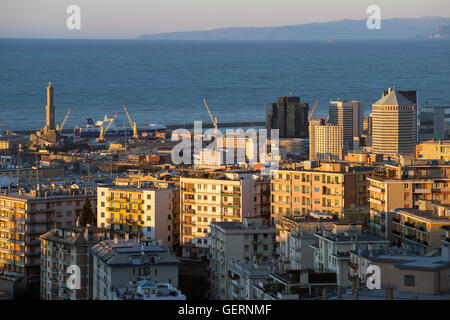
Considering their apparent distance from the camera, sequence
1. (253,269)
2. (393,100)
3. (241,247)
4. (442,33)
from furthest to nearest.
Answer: (442,33) < (393,100) < (241,247) < (253,269)

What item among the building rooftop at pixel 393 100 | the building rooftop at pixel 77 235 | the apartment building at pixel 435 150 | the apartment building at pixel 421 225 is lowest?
the building rooftop at pixel 77 235

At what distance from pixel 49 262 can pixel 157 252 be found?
369 cm

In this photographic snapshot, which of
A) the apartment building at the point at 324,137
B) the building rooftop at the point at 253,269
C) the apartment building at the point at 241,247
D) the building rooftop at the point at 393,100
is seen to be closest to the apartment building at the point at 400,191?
the apartment building at the point at 241,247

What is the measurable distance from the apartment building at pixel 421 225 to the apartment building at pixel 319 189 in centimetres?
303

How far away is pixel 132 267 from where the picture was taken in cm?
1719

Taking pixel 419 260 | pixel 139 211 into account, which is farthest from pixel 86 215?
pixel 419 260

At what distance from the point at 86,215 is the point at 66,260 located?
154 inches

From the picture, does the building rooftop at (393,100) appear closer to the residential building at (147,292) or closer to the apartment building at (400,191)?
the apartment building at (400,191)

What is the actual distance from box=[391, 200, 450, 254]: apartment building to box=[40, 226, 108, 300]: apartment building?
4.65 meters

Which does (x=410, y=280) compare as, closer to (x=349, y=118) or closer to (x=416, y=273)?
→ (x=416, y=273)

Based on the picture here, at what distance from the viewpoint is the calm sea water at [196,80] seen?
305 ft

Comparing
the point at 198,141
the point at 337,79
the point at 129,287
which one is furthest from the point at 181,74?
the point at 129,287

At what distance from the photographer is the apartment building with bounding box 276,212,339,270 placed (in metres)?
18.5

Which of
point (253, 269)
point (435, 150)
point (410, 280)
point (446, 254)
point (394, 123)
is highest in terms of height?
point (394, 123)
